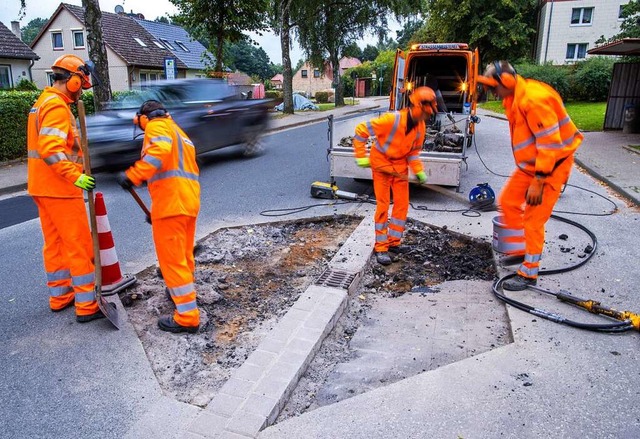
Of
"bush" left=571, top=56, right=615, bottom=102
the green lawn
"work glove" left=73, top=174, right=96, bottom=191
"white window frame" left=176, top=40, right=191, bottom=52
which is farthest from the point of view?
"white window frame" left=176, top=40, right=191, bottom=52

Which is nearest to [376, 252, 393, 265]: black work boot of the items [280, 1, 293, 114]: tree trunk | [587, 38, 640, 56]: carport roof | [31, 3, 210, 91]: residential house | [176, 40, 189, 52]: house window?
[587, 38, 640, 56]: carport roof

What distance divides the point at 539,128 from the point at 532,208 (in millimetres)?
703

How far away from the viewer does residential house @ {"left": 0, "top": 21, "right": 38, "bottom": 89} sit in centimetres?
2542

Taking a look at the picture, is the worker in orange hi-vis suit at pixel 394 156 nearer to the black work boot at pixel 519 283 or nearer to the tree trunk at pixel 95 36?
the black work boot at pixel 519 283

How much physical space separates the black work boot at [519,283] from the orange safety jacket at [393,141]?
1.46 metres

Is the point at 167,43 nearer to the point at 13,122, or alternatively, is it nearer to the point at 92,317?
the point at 13,122

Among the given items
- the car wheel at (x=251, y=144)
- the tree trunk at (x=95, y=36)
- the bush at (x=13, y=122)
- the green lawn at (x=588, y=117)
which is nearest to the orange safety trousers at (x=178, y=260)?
the car wheel at (x=251, y=144)

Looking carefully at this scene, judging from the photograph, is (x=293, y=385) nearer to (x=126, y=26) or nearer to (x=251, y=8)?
(x=251, y=8)

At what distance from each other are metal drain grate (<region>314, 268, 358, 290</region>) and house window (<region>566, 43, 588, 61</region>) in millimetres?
41453

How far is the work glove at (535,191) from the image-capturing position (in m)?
4.04

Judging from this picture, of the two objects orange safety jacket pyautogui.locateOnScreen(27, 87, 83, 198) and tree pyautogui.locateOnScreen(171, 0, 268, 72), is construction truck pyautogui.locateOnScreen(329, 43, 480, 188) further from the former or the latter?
tree pyautogui.locateOnScreen(171, 0, 268, 72)

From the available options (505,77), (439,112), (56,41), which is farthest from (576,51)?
(505,77)

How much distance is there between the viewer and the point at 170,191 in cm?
338

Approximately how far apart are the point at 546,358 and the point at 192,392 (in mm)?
2297
